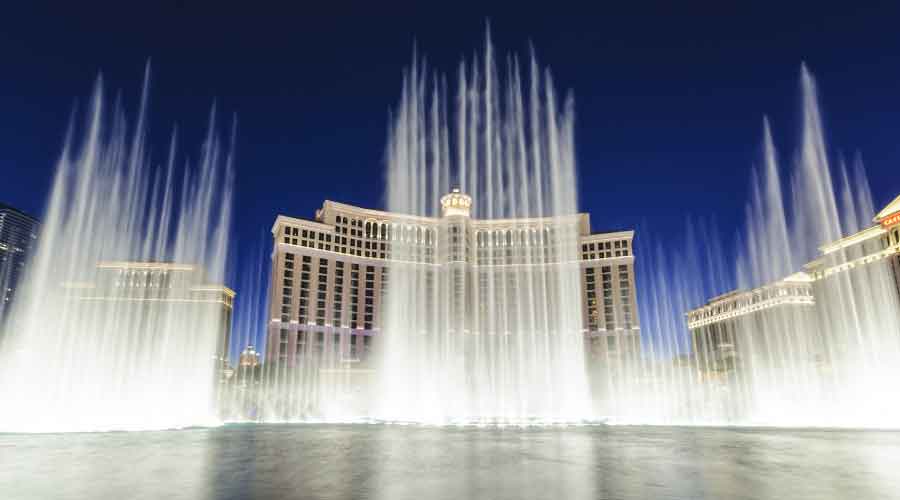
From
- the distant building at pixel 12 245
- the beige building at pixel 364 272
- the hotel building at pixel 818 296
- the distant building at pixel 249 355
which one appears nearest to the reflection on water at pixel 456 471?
the hotel building at pixel 818 296

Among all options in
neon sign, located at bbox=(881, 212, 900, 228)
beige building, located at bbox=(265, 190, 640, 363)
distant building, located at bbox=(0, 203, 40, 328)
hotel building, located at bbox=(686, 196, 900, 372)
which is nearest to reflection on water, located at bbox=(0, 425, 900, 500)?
hotel building, located at bbox=(686, 196, 900, 372)

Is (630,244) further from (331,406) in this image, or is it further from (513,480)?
(513,480)

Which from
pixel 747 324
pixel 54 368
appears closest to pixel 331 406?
pixel 54 368

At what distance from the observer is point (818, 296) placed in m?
76.9

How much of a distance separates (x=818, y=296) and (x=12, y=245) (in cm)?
19260

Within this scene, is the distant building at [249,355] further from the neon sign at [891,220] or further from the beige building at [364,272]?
the neon sign at [891,220]

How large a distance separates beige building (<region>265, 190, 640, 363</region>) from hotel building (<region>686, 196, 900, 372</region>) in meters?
19.2

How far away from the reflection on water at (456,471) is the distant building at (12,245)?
164241 mm

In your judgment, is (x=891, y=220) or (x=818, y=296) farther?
(x=818, y=296)

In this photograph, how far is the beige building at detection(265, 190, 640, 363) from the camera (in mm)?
89125

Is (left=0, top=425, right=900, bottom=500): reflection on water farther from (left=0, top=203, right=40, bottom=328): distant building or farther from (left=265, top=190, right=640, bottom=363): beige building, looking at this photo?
(left=0, top=203, right=40, bottom=328): distant building

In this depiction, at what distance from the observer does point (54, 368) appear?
2806 centimetres

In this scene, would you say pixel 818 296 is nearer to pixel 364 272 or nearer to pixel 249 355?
pixel 364 272

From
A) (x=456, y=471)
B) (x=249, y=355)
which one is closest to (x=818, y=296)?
(x=456, y=471)
